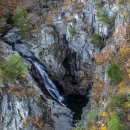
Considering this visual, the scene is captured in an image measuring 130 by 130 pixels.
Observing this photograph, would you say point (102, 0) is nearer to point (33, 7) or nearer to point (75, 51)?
point (75, 51)

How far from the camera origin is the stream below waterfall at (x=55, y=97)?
714 inches

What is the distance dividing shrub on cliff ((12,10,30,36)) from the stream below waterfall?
59cm

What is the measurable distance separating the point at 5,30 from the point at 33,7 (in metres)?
3.89

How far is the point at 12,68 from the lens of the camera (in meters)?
14.8

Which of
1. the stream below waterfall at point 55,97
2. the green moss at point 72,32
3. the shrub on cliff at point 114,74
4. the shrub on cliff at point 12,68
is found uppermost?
the shrub on cliff at point 114,74

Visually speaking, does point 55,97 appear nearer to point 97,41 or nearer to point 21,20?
point 97,41

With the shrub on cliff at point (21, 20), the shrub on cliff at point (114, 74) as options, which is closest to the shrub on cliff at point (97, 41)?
the shrub on cliff at point (21, 20)

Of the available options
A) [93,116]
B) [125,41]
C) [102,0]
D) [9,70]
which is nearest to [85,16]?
[102,0]

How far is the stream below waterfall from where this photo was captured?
18.1 metres

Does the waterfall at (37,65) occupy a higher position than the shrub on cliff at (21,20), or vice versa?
the shrub on cliff at (21,20)

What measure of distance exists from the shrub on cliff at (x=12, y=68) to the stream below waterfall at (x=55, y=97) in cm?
380

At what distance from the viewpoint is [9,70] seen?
14883 millimetres

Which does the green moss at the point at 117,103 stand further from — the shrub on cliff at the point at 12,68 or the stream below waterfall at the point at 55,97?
the stream below waterfall at the point at 55,97

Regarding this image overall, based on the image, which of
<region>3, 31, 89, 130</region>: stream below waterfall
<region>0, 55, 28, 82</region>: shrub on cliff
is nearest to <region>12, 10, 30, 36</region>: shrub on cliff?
<region>3, 31, 89, 130</region>: stream below waterfall
